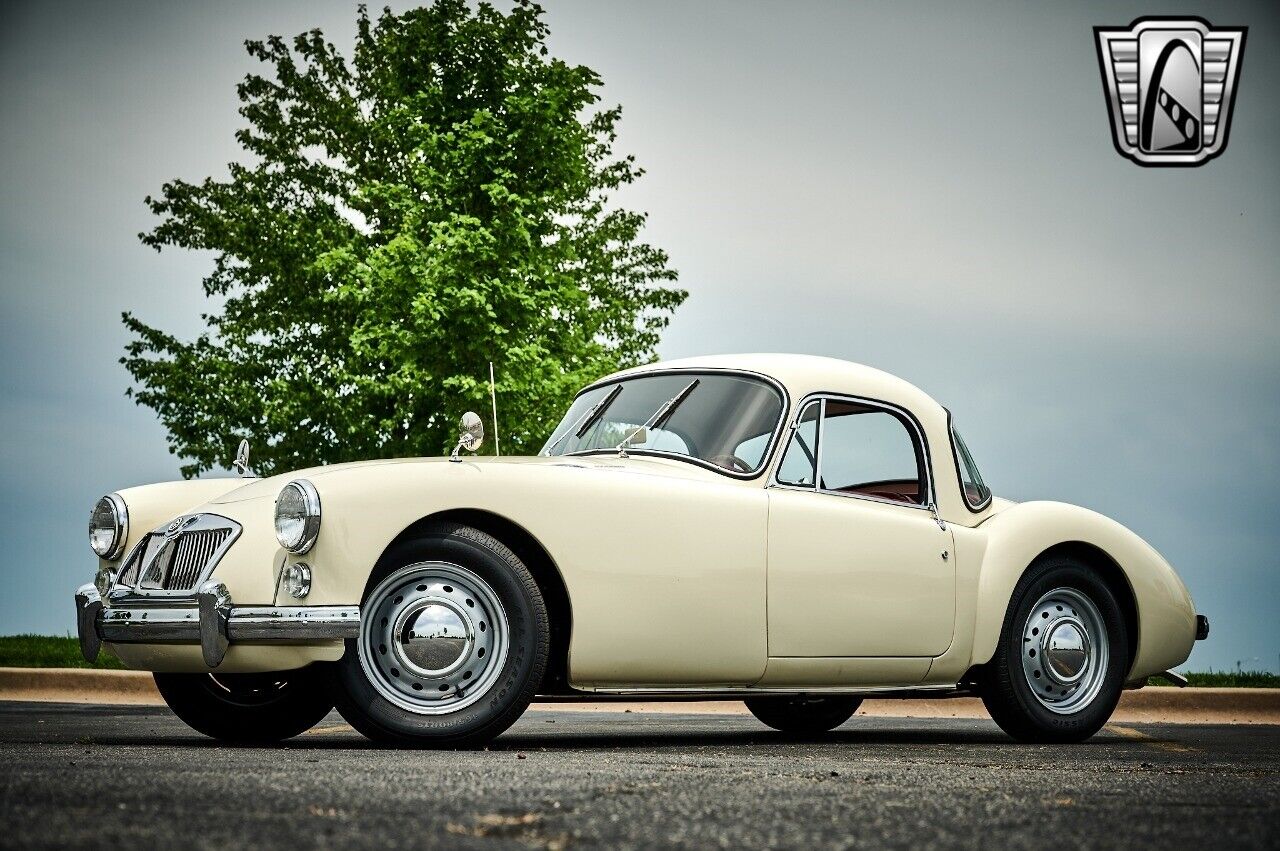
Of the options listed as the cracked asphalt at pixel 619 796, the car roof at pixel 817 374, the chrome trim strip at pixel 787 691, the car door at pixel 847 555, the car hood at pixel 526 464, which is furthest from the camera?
the car roof at pixel 817 374

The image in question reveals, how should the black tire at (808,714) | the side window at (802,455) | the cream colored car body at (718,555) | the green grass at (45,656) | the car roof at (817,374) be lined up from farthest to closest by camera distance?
the green grass at (45,656) → the black tire at (808,714) → the car roof at (817,374) → the side window at (802,455) → the cream colored car body at (718,555)

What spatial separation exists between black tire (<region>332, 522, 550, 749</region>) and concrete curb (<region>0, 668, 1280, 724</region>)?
5.78m

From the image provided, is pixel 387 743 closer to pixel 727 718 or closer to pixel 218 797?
pixel 218 797

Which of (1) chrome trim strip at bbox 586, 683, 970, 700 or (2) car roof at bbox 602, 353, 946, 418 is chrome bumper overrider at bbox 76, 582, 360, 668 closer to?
(1) chrome trim strip at bbox 586, 683, 970, 700

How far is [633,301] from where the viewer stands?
24453 millimetres

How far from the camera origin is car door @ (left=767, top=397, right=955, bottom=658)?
21.9 feet

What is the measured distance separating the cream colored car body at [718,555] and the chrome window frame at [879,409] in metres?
0.03

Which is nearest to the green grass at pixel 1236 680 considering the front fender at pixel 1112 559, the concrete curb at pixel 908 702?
the concrete curb at pixel 908 702

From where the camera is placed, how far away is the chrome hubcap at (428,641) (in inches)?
231

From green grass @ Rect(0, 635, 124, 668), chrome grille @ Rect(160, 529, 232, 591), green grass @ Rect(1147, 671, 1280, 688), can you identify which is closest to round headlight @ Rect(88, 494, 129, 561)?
chrome grille @ Rect(160, 529, 232, 591)

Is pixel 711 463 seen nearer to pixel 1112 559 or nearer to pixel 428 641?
pixel 428 641

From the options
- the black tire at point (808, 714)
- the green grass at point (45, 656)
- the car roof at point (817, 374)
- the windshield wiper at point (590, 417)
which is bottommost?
the green grass at point (45, 656)

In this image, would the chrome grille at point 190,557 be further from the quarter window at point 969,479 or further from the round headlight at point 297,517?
the quarter window at point 969,479

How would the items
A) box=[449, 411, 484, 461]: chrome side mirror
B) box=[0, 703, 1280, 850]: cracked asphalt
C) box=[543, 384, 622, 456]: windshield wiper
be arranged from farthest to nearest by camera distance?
box=[543, 384, 622, 456]: windshield wiper
box=[449, 411, 484, 461]: chrome side mirror
box=[0, 703, 1280, 850]: cracked asphalt
